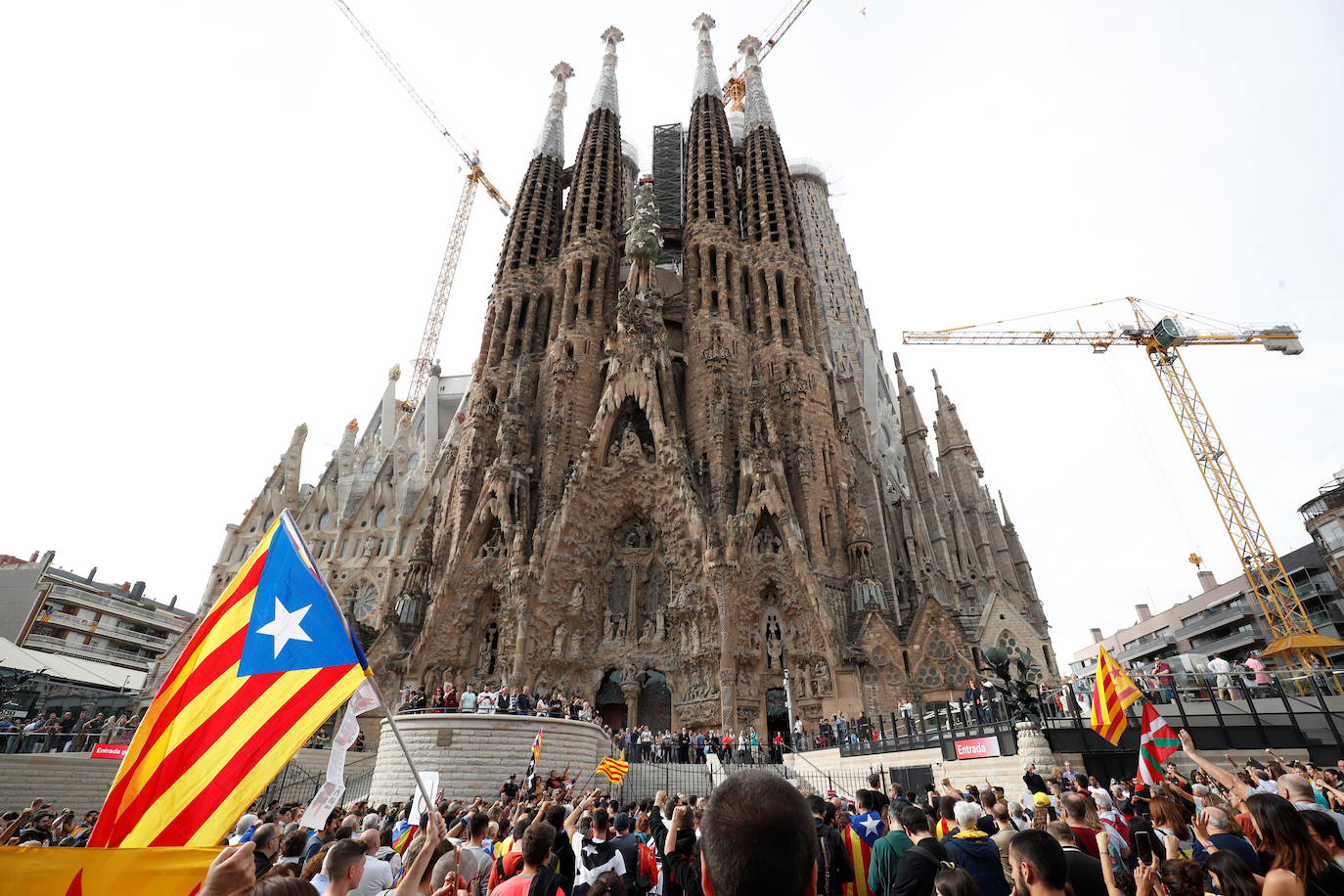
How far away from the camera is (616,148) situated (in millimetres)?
46562

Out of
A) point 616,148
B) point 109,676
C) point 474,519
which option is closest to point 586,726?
point 474,519

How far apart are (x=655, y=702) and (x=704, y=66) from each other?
47504 mm

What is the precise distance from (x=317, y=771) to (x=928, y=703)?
22.4 m

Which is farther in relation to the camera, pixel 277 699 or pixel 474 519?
pixel 474 519

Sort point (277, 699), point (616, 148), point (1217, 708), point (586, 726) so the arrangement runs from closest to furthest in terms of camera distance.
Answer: point (277, 699) → point (1217, 708) → point (586, 726) → point (616, 148)

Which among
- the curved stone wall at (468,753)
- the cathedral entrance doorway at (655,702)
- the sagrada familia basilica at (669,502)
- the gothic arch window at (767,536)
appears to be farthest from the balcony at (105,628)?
the gothic arch window at (767,536)

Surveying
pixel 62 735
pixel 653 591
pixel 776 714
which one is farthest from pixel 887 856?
pixel 62 735

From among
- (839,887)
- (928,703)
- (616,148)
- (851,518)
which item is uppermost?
(616,148)

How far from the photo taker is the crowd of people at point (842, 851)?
69.5 inches

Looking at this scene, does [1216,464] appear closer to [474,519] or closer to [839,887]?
[474,519]

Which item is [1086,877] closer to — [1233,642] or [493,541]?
[493,541]

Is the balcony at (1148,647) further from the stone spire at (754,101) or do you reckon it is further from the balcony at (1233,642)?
the stone spire at (754,101)

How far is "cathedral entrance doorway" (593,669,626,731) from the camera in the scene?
2884 centimetres

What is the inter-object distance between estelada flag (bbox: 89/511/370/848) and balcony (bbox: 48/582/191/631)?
56.7 metres
